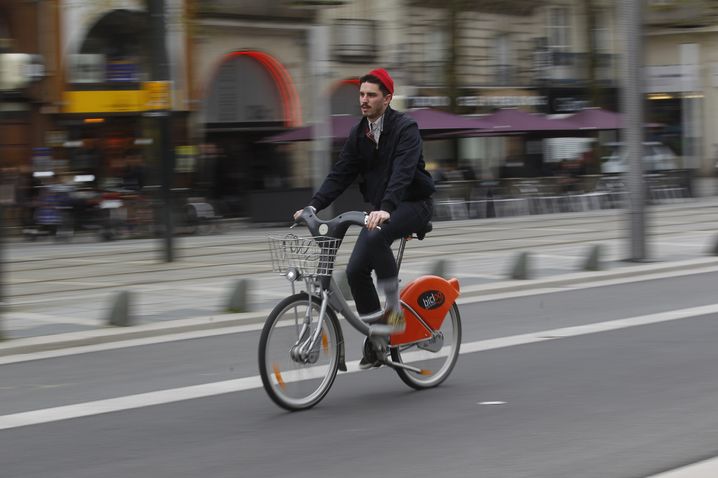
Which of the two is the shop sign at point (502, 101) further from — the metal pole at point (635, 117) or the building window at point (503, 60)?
the metal pole at point (635, 117)

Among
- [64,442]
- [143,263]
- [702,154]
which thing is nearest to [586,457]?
[64,442]

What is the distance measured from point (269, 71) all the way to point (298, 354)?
88.0 feet

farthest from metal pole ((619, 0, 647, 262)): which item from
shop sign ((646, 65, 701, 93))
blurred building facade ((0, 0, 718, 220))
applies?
shop sign ((646, 65, 701, 93))

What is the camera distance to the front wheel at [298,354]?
6391 mm

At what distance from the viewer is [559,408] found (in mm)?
6645

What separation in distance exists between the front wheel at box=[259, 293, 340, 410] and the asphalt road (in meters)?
0.12

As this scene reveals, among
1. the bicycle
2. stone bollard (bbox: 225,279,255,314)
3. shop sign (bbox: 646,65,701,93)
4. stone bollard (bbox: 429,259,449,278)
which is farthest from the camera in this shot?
shop sign (bbox: 646,65,701,93)

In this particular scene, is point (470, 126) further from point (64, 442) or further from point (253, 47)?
point (64, 442)

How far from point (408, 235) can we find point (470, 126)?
901 inches

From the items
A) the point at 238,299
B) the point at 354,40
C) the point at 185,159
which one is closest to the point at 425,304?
the point at 238,299

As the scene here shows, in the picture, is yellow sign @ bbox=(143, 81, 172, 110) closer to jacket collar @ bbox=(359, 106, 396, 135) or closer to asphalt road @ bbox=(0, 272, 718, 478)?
asphalt road @ bbox=(0, 272, 718, 478)

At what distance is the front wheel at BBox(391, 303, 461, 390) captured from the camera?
23.7 ft

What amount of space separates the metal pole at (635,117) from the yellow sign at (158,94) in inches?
248

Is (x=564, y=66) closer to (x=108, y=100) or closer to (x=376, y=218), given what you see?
(x=108, y=100)
